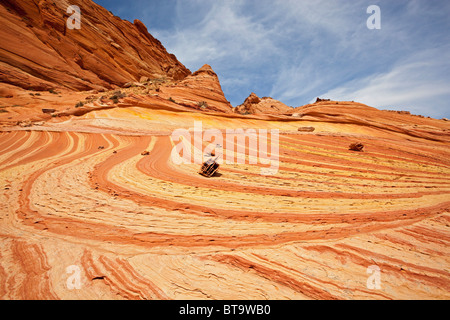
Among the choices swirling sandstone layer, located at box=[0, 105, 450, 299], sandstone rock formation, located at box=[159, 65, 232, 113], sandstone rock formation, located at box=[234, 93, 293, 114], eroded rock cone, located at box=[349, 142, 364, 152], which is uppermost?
sandstone rock formation, located at box=[234, 93, 293, 114]

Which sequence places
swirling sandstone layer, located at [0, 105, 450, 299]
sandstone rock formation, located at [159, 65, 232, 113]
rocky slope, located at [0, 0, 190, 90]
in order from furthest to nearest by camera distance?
rocky slope, located at [0, 0, 190, 90], sandstone rock formation, located at [159, 65, 232, 113], swirling sandstone layer, located at [0, 105, 450, 299]

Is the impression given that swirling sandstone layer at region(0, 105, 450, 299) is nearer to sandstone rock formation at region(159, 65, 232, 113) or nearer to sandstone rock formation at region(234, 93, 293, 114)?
sandstone rock formation at region(159, 65, 232, 113)

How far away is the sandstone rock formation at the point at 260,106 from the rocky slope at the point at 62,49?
26911mm

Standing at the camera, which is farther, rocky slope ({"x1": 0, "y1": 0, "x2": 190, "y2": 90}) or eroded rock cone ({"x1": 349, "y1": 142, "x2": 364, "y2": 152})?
rocky slope ({"x1": 0, "y1": 0, "x2": 190, "y2": 90})

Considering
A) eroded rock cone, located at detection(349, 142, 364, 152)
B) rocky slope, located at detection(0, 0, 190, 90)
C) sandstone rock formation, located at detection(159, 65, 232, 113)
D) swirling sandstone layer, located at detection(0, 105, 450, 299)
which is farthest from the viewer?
rocky slope, located at detection(0, 0, 190, 90)

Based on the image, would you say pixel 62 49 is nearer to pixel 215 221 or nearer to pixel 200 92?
pixel 200 92

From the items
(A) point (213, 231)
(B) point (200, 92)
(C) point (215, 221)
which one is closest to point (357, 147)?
(C) point (215, 221)

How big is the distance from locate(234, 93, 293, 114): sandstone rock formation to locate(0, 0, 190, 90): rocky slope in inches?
1059

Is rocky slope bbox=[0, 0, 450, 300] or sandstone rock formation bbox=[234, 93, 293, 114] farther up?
sandstone rock formation bbox=[234, 93, 293, 114]

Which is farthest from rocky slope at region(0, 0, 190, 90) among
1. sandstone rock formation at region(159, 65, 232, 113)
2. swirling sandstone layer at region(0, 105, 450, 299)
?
swirling sandstone layer at region(0, 105, 450, 299)

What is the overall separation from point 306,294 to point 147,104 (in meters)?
21.6

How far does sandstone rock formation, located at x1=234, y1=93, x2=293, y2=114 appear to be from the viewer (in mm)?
49312

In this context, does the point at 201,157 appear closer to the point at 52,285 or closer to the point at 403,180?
the point at 52,285
